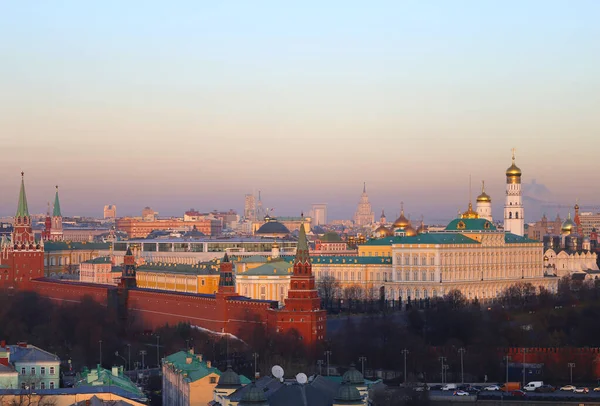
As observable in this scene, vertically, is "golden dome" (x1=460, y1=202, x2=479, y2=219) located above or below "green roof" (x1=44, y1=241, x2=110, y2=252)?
above

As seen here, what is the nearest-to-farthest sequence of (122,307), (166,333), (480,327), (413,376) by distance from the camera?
(413,376), (480,327), (166,333), (122,307)

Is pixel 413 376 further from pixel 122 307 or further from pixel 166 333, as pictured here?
pixel 122 307

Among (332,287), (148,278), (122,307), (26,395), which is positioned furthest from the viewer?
(148,278)

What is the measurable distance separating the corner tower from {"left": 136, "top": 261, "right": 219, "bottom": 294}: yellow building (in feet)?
91.4

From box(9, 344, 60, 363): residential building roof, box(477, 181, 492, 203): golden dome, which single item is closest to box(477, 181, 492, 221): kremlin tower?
box(477, 181, 492, 203): golden dome

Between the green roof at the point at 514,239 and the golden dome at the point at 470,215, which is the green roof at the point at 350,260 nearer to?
the golden dome at the point at 470,215

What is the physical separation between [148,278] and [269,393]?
2728 inches

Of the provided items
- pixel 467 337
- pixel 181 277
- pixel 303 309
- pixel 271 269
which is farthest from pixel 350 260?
pixel 467 337

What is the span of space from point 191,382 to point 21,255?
65705 mm

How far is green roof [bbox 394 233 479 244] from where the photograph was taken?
10883 cm

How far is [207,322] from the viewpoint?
88438 millimetres

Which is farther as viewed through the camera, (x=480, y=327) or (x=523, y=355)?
(x=480, y=327)

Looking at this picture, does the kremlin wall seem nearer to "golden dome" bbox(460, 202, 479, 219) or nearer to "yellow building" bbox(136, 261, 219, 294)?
"yellow building" bbox(136, 261, 219, 294)

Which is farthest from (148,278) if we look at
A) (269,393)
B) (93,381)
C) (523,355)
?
(269,393)
